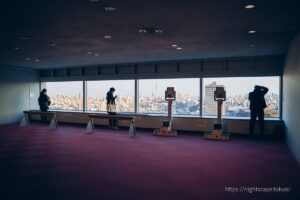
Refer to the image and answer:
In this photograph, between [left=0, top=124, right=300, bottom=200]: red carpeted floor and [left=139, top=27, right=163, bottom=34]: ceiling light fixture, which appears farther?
[left=139, top=27, right=163, bottom=34]: ceiling light fixture

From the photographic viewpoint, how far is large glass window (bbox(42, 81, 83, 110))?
11.6 m

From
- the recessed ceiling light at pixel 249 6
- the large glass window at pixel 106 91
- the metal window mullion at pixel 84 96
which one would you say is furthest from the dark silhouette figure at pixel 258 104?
the metal window mullion at pixel 84 96

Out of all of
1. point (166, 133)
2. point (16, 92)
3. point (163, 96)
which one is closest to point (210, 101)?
point (163, 96)

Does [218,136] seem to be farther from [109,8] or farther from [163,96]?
[109,8]

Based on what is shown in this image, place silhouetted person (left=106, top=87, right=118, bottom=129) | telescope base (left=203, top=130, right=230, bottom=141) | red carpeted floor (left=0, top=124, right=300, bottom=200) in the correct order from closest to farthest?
1. red carpeted floor (left=0, top=124, right=300, bottom=200)
2. telescope base (left=203, top=130, right=230, bottom=141)
3. silhouetted person (left=106, top=87, right=118, bottom=129)

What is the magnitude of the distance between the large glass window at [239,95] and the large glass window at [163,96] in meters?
0.42

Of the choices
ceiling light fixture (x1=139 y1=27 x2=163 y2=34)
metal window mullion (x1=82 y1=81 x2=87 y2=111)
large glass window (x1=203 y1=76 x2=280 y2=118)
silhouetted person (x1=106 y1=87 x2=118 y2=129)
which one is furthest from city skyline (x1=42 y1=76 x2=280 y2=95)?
ceiling light fixture (x1=139 y1=27 x2=163 y2=34)

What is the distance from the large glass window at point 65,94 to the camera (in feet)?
38.1

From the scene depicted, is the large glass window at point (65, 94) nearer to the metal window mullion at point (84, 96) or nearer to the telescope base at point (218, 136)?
the metal window mullion at point (84, 96)

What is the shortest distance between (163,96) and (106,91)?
2912 millimetres

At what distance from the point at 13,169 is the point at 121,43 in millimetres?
3823

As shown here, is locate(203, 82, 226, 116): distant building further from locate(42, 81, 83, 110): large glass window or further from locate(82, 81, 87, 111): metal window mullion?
locate(42, 81, 83, 110): large glass window

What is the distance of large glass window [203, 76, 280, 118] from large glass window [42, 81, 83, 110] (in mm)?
6259

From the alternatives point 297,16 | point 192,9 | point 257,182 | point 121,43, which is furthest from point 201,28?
point 257,182
